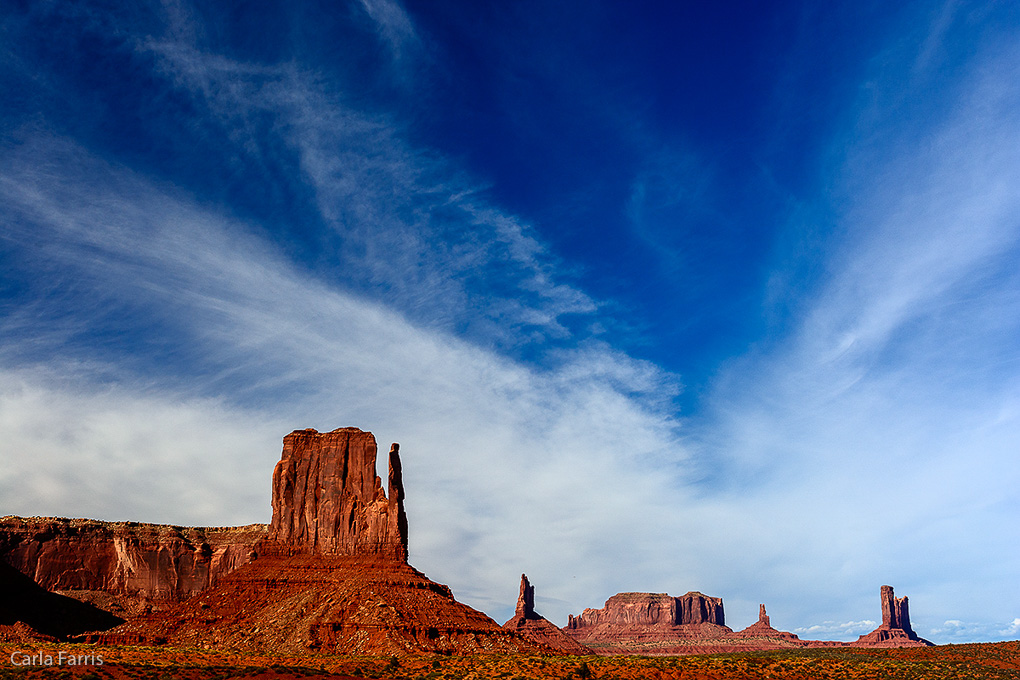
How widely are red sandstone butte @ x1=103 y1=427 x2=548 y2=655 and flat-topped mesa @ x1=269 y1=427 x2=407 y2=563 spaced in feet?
0.36

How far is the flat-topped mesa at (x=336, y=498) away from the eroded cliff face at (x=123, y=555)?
43.9 m

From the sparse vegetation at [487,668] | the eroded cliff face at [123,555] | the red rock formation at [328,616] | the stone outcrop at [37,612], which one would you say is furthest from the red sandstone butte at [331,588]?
the eroded cliff face at [123,555]

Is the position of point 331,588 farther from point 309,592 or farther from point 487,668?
point 487,668

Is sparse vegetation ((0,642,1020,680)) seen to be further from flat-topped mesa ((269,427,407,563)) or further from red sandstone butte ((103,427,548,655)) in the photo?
flat-topped mesa ((269,427,407,563))

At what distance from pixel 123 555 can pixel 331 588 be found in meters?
67.8

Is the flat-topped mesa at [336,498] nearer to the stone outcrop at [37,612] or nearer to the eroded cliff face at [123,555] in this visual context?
the stone outcrop at [37,612]

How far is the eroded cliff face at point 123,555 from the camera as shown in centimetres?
12006

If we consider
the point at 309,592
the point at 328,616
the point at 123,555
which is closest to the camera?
the point at 328,616

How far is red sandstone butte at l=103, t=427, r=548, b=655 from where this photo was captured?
67500 mm

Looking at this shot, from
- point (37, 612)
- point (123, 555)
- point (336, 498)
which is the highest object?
point (336, 498)

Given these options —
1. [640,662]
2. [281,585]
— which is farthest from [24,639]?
[640,662]

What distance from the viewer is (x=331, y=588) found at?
2923 inches

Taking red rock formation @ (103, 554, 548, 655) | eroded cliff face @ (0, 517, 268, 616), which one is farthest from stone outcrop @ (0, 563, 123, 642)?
eroded cliff face @ (0, 517, 268, 616)

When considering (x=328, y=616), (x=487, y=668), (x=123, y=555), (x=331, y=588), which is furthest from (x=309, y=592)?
(x=123, y=555)
